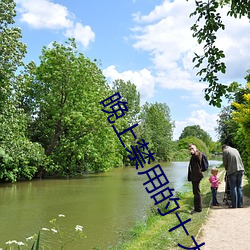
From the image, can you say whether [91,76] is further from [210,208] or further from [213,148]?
[213,148]

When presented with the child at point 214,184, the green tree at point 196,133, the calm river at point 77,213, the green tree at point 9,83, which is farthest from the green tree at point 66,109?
the green tree at point 196,133

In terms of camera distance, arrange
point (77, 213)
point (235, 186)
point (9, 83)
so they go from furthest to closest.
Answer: point (9, 83) → point (77, 213) → point (235, 186)

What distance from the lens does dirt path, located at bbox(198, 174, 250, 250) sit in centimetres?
653

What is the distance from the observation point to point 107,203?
14.8 metres

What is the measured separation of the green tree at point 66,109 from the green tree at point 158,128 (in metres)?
37.3

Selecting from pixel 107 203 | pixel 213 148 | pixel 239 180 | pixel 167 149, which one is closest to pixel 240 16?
pixel 239 180

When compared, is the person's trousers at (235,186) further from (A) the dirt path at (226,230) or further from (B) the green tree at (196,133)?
(B) the green tree at (196,133)

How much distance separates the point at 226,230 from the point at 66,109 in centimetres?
2185

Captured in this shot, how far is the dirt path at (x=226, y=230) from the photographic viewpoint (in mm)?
6534

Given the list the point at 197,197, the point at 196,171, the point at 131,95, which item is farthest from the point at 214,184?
the point at 131,95

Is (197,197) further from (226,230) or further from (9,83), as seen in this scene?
(9,83)

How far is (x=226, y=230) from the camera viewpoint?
24.9 ft

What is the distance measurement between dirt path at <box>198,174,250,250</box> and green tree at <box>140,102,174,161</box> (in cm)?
5657

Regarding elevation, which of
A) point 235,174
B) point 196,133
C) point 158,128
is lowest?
point 235,174
